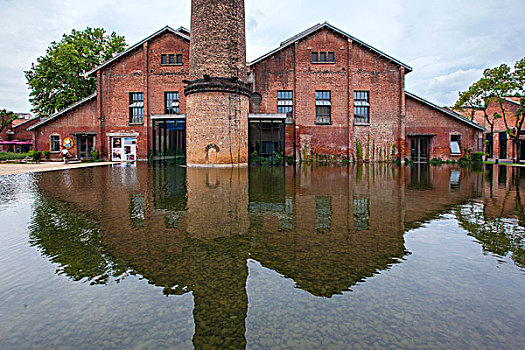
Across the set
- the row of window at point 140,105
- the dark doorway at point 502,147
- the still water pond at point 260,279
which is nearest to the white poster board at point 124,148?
the row of window at point 140,105

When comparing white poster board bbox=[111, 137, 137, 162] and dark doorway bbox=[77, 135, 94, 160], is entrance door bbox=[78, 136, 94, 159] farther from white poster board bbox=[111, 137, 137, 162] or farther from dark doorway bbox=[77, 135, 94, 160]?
white poster board bbox=[111, 137, 137, 162]

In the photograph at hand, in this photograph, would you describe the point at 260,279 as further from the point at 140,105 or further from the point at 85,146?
the point at 85,146

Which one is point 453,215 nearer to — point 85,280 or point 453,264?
point 453,264

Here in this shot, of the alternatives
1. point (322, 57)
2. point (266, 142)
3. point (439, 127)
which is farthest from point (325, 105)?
point (439, 127)

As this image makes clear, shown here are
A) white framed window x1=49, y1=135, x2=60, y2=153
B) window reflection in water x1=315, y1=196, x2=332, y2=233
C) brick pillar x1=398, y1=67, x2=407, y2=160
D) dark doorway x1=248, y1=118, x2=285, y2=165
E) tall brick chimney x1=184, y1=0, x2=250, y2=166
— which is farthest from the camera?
white framed window x1=49, y1=135, x2=60, y2=153

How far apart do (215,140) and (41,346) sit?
49.3 ft

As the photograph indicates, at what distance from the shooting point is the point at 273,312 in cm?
215

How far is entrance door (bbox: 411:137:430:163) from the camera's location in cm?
2496

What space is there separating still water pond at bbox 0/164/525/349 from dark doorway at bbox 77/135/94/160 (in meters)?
22.1

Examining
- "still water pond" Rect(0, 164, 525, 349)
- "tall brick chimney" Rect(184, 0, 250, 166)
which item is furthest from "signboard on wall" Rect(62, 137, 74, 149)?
"still water pond" Rect(0, 164, 525, 349)

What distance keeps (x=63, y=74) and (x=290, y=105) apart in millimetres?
21120

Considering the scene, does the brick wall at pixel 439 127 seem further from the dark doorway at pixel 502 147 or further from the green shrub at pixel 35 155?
the green shrub at pixel 35 155

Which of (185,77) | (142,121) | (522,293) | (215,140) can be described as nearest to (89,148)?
(142,121)

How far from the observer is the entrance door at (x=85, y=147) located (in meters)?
25.0
